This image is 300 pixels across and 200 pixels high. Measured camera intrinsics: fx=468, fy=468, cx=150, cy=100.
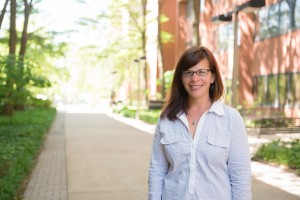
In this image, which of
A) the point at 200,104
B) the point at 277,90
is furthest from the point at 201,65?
the point at 277,90

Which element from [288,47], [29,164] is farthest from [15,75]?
[288,47]

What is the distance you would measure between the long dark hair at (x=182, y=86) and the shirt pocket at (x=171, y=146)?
13 cm

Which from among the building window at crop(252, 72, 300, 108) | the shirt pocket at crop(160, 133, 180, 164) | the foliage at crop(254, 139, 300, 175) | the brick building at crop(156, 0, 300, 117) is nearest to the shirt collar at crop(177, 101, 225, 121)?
the shirt pocket at crop(160, 133, 180, 164)

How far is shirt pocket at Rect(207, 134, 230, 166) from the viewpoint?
101 inches

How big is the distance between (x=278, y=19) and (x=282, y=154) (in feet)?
51.5

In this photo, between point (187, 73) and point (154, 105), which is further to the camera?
point (154, 105)

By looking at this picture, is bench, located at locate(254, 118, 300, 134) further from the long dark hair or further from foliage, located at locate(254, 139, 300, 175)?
the long dark hair

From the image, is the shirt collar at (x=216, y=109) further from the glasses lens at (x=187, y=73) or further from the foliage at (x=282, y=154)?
the foliage at (x=282, y=154)

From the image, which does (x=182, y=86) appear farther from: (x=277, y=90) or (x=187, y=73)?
(x=277, y=90)

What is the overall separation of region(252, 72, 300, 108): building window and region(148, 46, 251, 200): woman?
21.1 meters

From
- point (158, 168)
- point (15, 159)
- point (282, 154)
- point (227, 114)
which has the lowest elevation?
point (282, 154)

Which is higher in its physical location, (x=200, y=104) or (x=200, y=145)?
(x=200, y=104)

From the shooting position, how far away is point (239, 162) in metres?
2.61

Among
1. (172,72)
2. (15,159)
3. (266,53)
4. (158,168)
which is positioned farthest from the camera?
(172,72)
